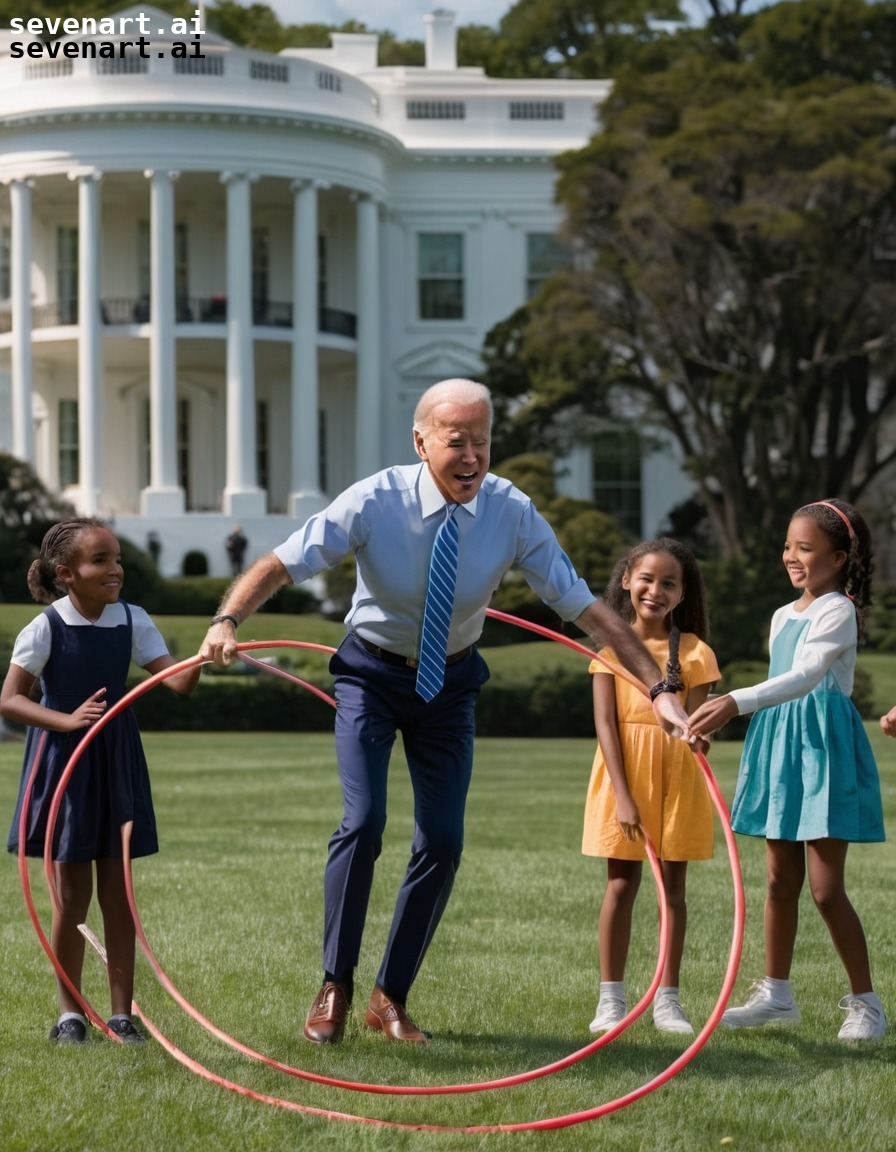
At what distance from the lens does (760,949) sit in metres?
8.67

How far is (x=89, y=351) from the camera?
45.2 meters

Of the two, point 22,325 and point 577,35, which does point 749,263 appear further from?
point 577,35

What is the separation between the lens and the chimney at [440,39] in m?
52.9

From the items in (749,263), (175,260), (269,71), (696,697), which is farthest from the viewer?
(175,260)

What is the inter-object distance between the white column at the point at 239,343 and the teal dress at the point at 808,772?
38.9 meters

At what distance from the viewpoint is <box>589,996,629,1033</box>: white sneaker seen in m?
6.68

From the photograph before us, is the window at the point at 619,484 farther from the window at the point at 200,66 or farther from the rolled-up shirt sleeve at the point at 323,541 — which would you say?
the rolled-up shirt sleeve at the point at 323,541

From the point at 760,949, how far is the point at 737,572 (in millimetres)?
22387

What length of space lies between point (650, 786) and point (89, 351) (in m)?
40.0

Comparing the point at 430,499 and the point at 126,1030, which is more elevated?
the point at 430,499

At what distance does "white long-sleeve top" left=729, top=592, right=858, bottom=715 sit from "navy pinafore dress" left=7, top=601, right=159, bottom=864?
2.20 m

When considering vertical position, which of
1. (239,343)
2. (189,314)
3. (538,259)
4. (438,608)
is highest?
(538,259)

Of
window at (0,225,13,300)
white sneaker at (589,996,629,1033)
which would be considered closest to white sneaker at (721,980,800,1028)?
white sneaker at (589,996,629,1033)

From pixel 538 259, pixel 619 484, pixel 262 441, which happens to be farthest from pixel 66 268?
pixel 619 484
